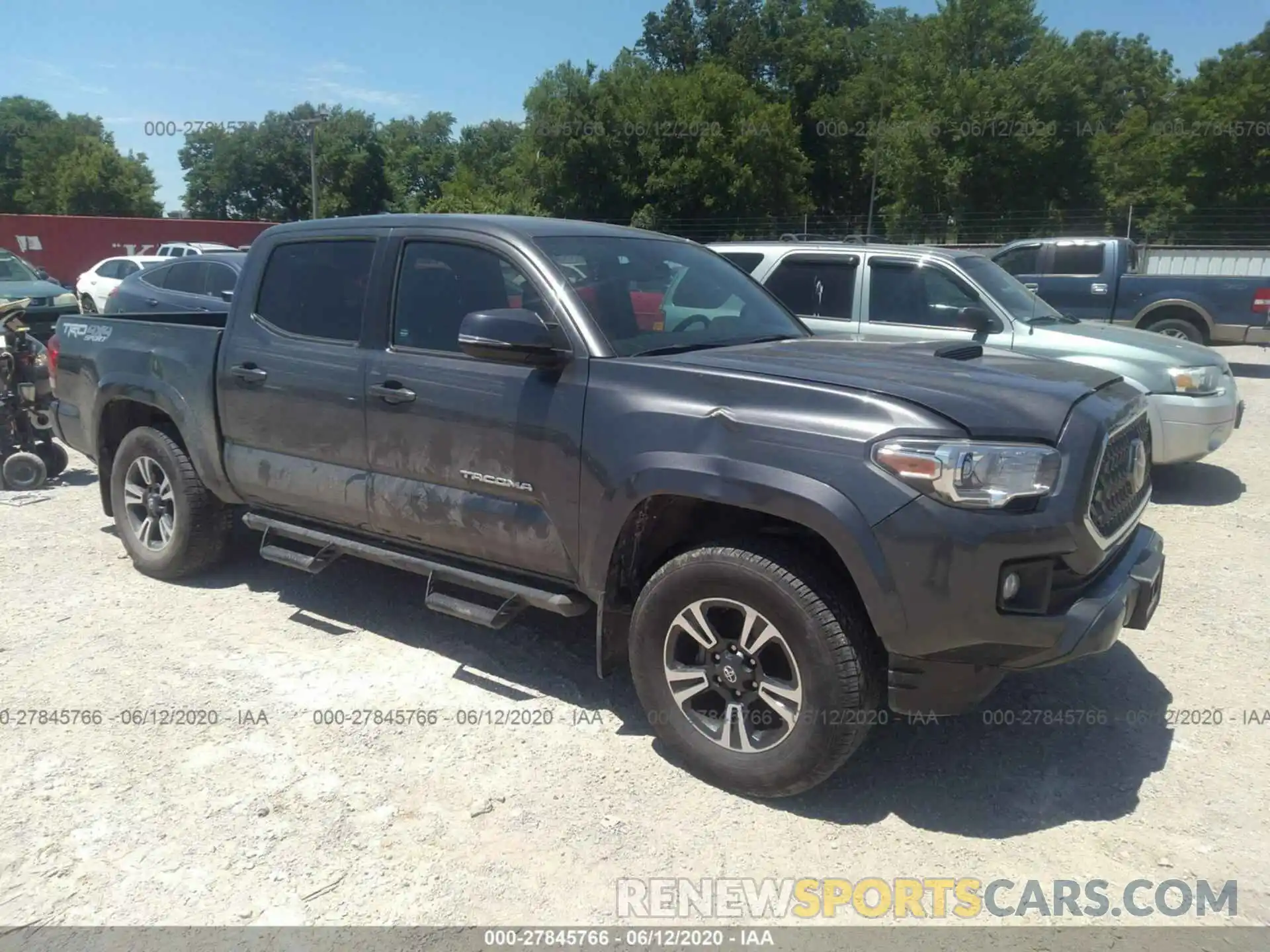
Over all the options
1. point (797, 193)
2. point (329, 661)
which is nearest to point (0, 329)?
point (329, 661)

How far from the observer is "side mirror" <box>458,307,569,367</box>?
3.59 metres

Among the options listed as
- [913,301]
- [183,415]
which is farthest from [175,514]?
[913,301]

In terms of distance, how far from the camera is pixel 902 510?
9.65 ft

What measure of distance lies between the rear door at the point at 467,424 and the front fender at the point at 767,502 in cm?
21

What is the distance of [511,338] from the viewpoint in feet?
11.8

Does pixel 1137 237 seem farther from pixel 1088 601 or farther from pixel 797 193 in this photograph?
pixel 1088 601

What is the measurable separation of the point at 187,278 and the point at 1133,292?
42.7 ft

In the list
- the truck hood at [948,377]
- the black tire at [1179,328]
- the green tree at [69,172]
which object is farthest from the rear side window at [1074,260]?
the green tree at [69,172]

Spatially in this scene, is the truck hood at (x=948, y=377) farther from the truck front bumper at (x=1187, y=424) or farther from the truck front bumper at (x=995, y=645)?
the truck front bumper at (x=1187, y=424)

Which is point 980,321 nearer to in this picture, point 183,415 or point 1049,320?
point 1049,320

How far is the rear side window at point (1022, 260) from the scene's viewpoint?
1441 cm

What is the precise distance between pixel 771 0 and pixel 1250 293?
2083 inches

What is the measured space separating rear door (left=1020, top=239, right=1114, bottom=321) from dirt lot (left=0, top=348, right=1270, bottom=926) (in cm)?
1001

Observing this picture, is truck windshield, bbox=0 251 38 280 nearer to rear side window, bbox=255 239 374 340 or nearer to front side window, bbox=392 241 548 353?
rear side window, bbox=255 239 374 340
